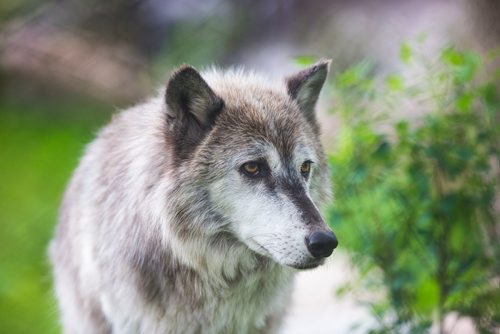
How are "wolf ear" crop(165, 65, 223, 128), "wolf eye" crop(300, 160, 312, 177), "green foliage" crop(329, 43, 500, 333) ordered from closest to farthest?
"wolf ear" crop(165, 65, 223, 128)
"wolf eye" crop(300, 160, 312, 177)
"green foliage" crop(329, 43, 500, 333)

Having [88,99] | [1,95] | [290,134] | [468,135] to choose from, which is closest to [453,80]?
[468,135]

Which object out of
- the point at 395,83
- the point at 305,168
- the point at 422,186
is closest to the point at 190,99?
the point at 305,168

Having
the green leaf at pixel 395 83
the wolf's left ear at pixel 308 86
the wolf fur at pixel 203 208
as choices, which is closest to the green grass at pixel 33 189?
the wolf fur at pixel 203 208

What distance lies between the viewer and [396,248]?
4.62 meters

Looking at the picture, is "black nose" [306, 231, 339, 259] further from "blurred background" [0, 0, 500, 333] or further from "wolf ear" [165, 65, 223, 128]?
"blurred background" [0, 0, 500, 333]

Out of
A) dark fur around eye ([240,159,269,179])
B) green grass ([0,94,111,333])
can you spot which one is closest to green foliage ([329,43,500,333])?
dark fur around eye ([240,159,269,179])

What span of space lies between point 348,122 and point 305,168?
997mm

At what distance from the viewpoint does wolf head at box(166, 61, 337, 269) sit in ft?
10.8

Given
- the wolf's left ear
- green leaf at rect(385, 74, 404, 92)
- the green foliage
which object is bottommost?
the green foliage

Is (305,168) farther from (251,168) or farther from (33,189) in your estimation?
(33,189)

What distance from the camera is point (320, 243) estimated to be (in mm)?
3189

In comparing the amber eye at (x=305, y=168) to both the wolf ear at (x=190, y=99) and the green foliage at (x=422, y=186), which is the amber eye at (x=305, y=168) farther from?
the green foliage at (x=422, y=186)

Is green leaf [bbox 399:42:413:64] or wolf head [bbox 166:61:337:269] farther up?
green leaf [bbox 399:42:413:64]

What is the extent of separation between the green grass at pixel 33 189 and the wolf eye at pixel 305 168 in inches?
115
